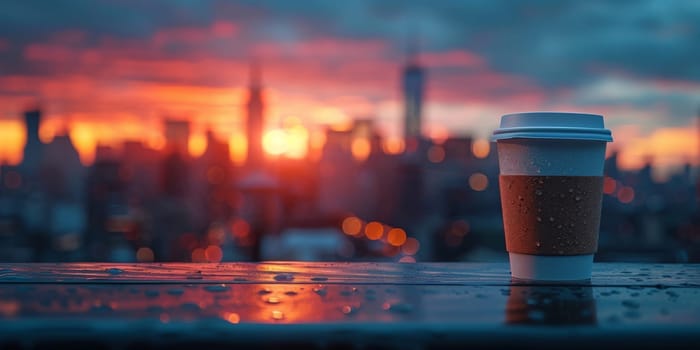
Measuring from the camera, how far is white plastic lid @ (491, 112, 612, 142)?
304 cm

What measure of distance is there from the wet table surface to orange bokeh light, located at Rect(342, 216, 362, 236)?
335 feet

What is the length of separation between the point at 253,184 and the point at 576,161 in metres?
45.3

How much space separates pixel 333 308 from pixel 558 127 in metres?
1.15

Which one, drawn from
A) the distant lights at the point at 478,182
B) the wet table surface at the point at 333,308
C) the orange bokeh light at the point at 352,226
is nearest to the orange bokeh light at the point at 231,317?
the wet table surface at the point at 333,308

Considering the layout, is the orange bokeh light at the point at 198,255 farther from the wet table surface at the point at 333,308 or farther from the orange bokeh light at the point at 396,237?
the wet table surface at the point at 333,308

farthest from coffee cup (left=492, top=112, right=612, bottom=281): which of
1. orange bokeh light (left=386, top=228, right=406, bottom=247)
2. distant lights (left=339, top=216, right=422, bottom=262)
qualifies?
orange bokeh light (left=386, top=228, right=406, bottom=247)

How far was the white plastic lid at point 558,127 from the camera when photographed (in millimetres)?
3043

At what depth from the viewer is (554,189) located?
9.96 feet

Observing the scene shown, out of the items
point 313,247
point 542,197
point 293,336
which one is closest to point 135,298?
point 293,336

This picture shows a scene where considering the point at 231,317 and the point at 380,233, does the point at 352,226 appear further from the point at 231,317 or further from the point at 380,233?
the point at 231,317

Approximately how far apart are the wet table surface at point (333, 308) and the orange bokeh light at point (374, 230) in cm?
9960

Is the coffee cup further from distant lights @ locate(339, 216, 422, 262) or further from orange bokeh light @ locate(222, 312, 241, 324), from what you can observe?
distant lights @ locate(339, 216, 422, 262)

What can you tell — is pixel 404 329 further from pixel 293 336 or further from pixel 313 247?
pixel 313 247

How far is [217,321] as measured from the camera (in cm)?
212
